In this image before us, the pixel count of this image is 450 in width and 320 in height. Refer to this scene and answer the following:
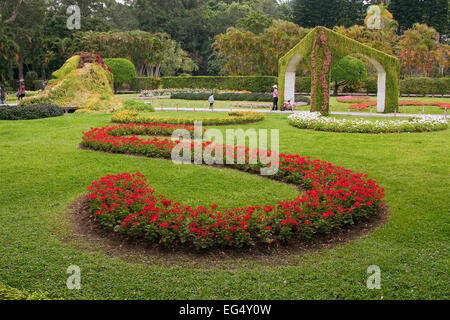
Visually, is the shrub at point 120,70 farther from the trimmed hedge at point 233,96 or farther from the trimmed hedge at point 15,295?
the trimmed hedge at point 15,295

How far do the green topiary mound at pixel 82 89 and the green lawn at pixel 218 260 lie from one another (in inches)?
420

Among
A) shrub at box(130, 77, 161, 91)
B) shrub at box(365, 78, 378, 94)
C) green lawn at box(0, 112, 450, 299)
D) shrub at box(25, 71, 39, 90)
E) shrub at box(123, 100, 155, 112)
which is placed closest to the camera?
green lawn at box(0, 112, 450, 299)

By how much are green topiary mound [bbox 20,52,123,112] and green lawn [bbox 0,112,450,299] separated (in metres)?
10.7

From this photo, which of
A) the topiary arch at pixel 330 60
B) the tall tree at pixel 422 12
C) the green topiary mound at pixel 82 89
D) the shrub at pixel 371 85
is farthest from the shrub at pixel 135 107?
the tall tree at pixel 422 12

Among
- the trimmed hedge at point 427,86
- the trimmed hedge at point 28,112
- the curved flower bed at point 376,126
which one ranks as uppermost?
the trimmed hedge at point 427,86

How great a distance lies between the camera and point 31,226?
6012mm

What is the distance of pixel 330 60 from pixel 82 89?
12.6m

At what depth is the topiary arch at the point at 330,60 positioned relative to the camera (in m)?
18.9

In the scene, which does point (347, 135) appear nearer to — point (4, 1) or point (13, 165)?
point (13, 165)

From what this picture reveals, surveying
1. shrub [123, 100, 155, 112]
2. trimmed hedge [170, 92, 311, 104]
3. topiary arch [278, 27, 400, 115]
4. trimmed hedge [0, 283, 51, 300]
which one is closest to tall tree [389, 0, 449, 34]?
trimmed hedge [170, 92, 311, 104]

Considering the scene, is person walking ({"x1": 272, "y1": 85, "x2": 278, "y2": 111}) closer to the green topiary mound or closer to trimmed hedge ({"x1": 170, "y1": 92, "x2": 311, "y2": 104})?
trimmed hedge ({"x1": 170, "y1": 92, "x2": 311, "y2": 104})

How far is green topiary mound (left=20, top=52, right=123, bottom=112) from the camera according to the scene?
20.9 meters

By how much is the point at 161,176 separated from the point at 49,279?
4314 millimetres
